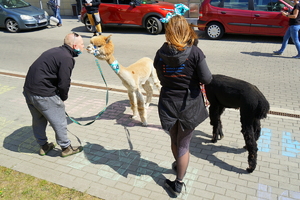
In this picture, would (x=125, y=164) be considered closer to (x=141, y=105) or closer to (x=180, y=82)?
(x=141, y=105)

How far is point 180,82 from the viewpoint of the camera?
3084 millimetres

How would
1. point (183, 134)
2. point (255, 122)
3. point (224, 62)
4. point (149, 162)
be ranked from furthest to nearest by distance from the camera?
1. point (224, 62)
2. point (149, 162)
3. point (255, 122)
4. point (183, 134)

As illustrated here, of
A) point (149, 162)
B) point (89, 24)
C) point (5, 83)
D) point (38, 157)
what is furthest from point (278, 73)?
point (89, 24)

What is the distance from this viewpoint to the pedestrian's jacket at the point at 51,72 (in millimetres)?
3746

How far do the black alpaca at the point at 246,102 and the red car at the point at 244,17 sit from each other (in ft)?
22.3

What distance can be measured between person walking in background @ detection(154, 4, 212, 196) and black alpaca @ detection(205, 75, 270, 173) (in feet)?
2.35

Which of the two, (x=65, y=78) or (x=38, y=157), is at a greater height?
(x=65, y=78)

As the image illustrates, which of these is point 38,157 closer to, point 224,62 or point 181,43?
point 181,43

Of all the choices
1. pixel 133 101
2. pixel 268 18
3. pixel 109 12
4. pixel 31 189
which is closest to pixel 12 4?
pixel 109 12

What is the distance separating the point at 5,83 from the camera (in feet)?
25.5

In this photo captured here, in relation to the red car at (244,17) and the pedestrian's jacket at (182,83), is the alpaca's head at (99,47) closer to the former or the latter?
the pedestrian's jacket at (182,83)

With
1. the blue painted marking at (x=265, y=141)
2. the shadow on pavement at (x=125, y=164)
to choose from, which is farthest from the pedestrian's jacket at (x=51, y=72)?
the blue painted marking at (x=265, y=141)

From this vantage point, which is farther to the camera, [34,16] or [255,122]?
[34,16]

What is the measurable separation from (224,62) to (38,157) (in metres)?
6.29
